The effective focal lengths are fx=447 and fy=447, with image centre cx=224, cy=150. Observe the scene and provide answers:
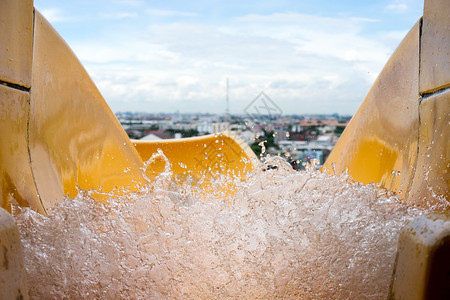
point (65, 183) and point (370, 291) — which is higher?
point (65, 183)

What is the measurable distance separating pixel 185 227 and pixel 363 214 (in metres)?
0.35

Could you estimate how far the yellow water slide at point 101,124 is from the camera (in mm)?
973

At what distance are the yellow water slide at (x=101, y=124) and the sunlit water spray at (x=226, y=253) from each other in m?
0.16

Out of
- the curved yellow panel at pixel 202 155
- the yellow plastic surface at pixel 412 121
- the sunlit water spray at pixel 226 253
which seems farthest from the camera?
the curved yellow panel at pixel 202 155

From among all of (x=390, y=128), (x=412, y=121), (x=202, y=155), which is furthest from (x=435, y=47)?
(x=202, y=155)

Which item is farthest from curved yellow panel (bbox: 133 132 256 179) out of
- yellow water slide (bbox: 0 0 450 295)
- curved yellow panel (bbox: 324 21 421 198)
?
curved yellow panel (bbox: 324 21 421 198)

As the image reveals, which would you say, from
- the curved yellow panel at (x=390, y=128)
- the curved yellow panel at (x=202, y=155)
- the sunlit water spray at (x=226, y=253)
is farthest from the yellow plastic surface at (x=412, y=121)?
the curved yellow panel at (x=202, y=155)

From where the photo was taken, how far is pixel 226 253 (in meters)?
0.85

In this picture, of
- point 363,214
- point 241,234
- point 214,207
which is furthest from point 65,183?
point 363,214

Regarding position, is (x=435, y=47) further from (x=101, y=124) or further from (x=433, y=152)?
(x=101, y=124)

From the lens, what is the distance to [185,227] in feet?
2.91

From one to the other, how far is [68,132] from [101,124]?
0.73ft

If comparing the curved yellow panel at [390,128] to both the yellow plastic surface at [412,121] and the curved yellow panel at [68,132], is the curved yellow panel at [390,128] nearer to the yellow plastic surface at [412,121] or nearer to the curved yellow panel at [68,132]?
the yellow plastic surface at [412,121]

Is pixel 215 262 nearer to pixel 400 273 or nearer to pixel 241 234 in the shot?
pixel 241 234
